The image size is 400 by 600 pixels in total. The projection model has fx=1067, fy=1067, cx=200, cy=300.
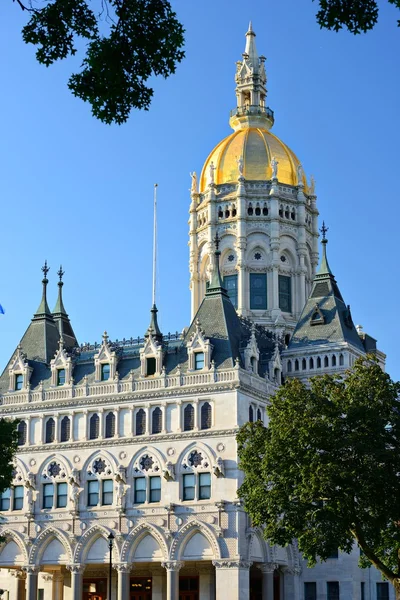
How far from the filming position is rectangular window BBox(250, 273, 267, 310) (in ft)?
355

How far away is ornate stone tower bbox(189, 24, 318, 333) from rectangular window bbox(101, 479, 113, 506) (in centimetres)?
2708

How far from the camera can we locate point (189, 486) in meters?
82.4

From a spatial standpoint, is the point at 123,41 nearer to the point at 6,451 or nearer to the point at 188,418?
the point at 6,451

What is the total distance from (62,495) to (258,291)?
32599 millimetres

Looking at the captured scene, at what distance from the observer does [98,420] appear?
8788 centimetres

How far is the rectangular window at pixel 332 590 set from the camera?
282 feet

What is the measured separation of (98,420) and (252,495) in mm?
27000

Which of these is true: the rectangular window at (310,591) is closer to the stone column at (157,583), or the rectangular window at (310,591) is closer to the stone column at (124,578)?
the stone column at (157,583)

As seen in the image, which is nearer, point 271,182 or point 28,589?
point 28,589

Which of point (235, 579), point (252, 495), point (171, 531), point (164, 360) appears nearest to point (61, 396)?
point (164, 360)

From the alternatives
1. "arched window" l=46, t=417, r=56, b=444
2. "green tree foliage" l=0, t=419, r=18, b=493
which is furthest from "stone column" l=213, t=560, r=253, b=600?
"green tree foliage" l=0, t=419, r=18, b=493

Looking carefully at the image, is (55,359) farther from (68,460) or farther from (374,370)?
(374,370)

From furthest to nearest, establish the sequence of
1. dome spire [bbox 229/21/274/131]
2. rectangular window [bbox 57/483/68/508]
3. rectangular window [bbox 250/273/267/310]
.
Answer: dome spire [bbox 229/21/274/131], rectangular window [bbox 250/273/267/310], rectangular window [bbox 57/483/68/508]

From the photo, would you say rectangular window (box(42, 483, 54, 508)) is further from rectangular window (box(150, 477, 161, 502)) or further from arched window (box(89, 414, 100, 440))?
rectangular window (box(150, 477, 161, 502))
